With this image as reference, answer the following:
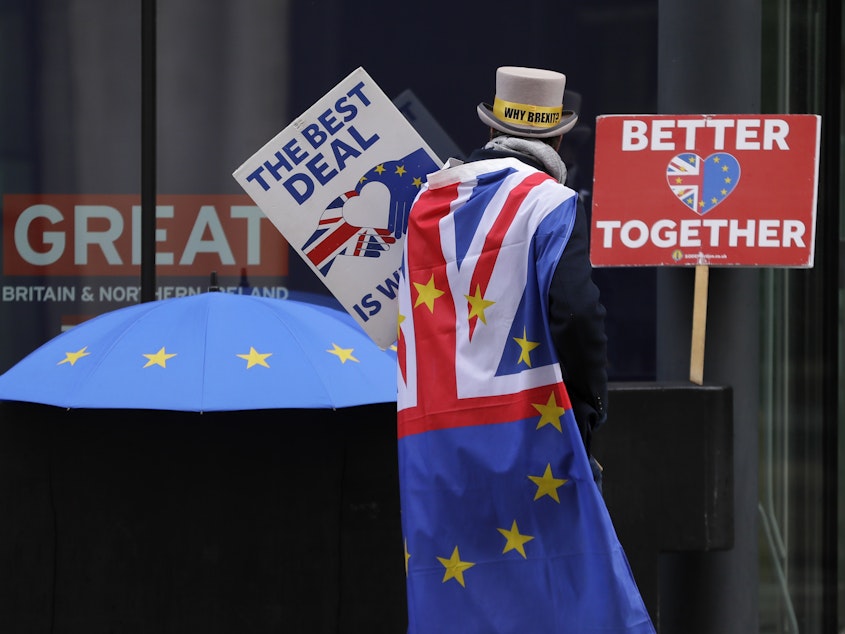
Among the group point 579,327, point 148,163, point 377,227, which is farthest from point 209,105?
point 579,327

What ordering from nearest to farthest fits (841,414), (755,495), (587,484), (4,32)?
(587,484), (755,495), (4,32), (841,414)

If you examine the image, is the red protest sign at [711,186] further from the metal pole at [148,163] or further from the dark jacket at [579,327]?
the metal pole at [148,163]

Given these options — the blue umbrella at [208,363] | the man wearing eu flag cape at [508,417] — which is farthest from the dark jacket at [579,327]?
the blue umbrella at [208,363]

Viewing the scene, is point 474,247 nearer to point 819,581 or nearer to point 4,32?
point 4,32

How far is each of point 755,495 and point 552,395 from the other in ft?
3.80

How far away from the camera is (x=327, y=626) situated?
4066 mm

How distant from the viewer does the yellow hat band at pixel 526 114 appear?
130 inches

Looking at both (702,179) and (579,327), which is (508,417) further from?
(702,179)

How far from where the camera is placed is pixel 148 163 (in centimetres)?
502

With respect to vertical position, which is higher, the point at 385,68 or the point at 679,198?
the point at 385,68

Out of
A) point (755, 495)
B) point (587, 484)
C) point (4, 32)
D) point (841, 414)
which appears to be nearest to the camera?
point (587, 484)

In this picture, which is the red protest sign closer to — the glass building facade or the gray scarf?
the gray scarf

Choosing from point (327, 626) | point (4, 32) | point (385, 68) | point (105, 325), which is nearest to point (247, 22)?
point (385, 68)

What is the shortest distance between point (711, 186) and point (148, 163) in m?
2.11
